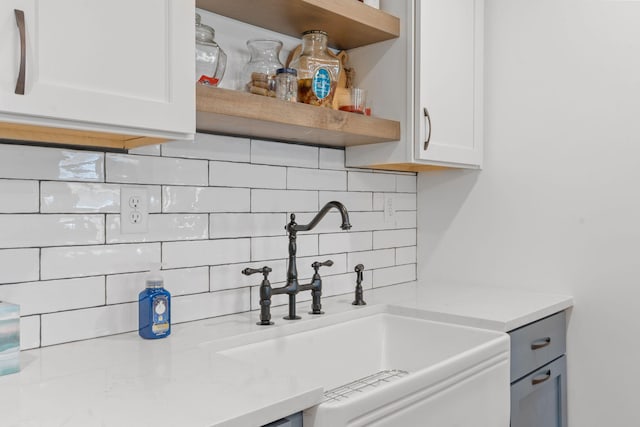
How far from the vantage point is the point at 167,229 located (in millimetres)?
1566

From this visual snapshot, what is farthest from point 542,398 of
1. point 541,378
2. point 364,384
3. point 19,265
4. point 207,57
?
point 19,265

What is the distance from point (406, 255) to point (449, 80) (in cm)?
83

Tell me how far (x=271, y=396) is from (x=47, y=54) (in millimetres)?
778

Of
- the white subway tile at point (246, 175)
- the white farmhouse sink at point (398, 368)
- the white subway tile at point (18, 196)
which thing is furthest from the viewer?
the white subway tile at point (246, 175)

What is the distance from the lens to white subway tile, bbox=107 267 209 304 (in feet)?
4.78

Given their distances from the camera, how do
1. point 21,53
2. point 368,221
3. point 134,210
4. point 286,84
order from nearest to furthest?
point 21,53 → point 134,210 → point 286,84 → point 368,221

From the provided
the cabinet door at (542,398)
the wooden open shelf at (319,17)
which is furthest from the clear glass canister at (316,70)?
the cabinet door at (542,398)

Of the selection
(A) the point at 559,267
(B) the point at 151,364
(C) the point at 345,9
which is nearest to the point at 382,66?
(C) the point at 345,9

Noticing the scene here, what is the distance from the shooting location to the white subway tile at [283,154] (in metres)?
1.80

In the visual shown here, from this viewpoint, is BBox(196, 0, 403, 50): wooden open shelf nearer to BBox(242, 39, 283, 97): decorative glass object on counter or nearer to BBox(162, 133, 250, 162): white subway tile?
BBox(242, 39, 283, 97): decorative glass object on counter

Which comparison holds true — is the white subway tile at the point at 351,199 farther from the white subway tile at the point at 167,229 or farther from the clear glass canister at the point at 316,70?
the white subway tile at the point at 167,229

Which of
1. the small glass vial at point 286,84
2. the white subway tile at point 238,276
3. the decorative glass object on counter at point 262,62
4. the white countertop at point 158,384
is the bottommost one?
the white countertop at point 158,384

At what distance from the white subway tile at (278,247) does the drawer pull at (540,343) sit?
83 cm

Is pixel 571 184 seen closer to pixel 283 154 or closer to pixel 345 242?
pixel 345 242
